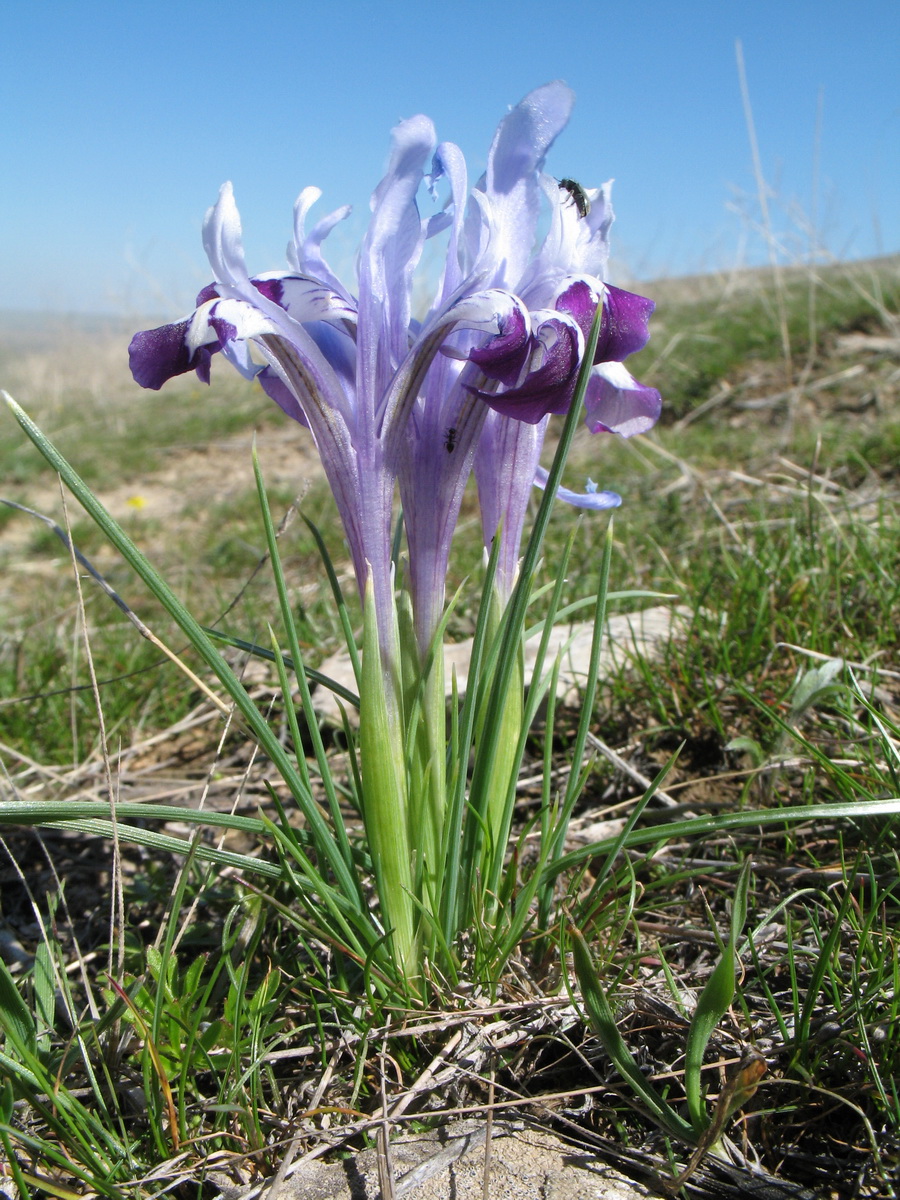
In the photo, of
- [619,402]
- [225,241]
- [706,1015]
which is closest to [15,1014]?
[706,1015]

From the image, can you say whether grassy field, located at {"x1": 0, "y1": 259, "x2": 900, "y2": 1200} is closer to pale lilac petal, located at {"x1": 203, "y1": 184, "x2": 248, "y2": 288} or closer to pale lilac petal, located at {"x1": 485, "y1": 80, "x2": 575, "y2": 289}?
pale lilac petal, located at {"x1": 203, "y1": 184, "x2": 248, "y2": 288}

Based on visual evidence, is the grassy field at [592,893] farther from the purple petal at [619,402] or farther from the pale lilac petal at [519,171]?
the pale lilac petal at [519,171]

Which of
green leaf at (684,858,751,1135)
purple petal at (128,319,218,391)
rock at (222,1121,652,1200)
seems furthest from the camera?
purple petal at (128,319,218,391)

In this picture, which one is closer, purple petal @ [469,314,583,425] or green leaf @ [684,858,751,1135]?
green leaf @ [684,858,751,1135]

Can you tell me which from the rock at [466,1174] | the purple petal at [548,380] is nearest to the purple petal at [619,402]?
the purple petal at [548,380]

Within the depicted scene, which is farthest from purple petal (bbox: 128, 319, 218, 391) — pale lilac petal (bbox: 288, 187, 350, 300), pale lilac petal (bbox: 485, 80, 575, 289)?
pale lilac petal (bbox: 485, 80, 575, 289)

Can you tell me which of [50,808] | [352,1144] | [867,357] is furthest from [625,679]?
[867,357]
